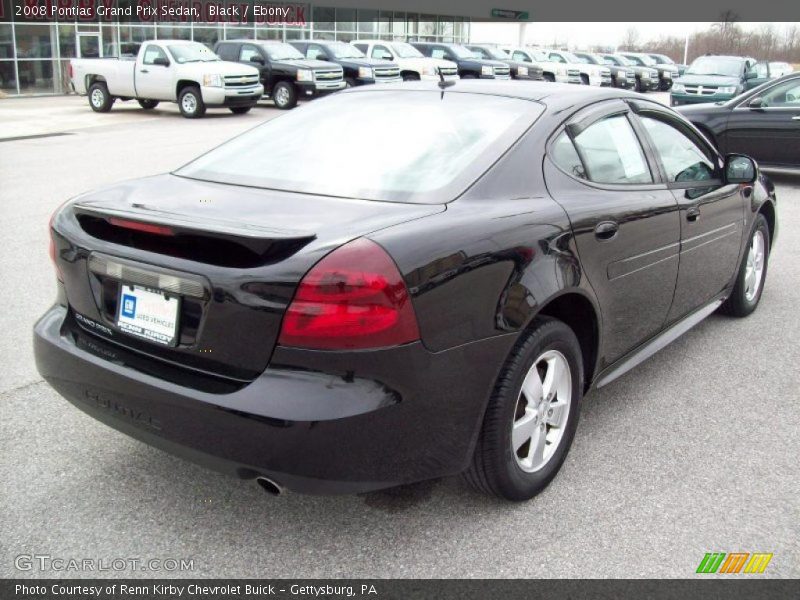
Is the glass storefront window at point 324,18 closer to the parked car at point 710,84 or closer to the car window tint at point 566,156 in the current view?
the parked car at point 710,84

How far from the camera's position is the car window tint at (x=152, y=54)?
21547 mm

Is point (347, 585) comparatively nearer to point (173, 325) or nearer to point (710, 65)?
point (173, 325)

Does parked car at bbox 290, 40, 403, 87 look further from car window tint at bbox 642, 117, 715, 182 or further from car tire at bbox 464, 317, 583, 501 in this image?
car tire at bbox 464, 317, 583, 501

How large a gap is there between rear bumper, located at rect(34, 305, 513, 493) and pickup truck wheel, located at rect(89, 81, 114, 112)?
22.0m

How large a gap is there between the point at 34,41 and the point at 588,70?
2088 cm

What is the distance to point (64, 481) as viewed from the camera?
10.7 ft

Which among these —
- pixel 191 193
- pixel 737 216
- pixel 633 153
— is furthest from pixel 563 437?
pixel 737 216

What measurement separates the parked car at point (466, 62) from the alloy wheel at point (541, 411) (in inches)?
1013

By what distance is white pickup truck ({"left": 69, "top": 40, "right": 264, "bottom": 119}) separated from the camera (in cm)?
2106

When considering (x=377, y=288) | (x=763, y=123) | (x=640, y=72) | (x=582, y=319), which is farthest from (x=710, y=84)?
(x=377, y=288)

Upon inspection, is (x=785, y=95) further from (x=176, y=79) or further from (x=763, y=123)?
(x=176, y=79)

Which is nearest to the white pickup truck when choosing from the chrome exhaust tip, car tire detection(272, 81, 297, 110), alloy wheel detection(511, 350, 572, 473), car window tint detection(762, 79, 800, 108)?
car tire detection(272, 81, 297, 110)

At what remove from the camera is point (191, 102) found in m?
21.5

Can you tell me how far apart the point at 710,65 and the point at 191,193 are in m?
23.7
